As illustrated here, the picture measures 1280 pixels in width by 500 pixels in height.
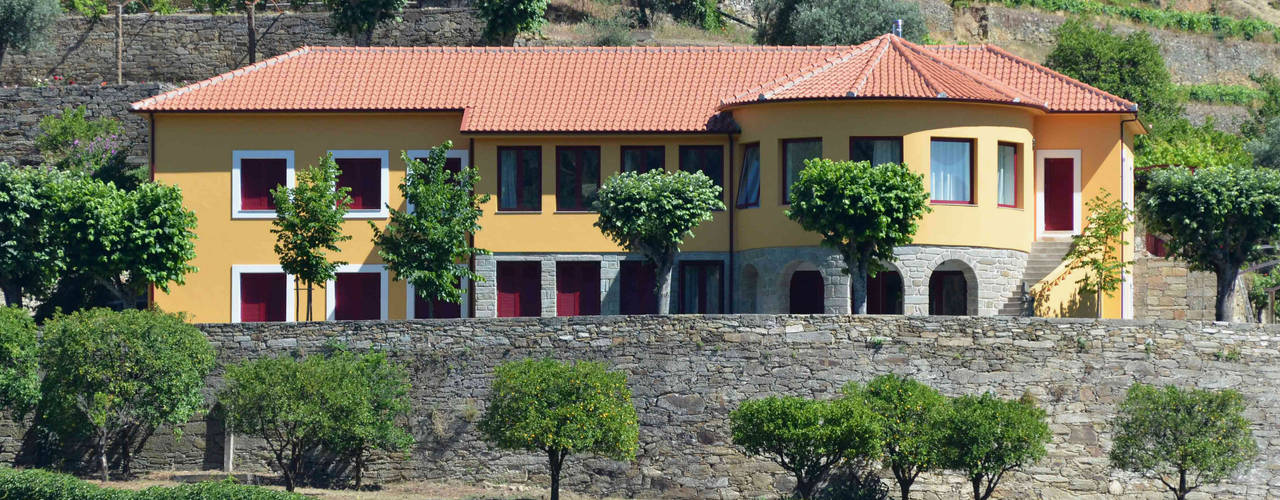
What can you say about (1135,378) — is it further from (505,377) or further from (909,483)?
(505,377)

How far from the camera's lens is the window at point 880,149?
147 ft

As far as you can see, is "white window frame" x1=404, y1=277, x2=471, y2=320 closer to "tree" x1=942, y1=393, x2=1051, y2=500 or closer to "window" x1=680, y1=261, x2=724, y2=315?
"window" x1=680, y1=261, x2=724, y2=315

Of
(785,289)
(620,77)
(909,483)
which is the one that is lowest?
(909,483)

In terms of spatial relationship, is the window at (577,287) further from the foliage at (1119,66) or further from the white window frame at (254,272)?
the foliage at (1119,66)

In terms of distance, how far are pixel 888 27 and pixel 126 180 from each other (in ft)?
84.2

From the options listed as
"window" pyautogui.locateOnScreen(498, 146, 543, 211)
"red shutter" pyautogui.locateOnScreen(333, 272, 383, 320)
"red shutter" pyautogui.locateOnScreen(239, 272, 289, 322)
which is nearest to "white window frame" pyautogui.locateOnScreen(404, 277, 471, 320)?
"red shutter" pyautogui.locateOnScreen(333, 272, 383, 320)

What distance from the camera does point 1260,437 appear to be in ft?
133

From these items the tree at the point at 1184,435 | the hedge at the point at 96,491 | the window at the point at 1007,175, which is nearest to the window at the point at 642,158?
the window at the point at 1007,175

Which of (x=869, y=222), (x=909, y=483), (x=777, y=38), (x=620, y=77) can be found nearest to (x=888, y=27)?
(x=777, y=38)

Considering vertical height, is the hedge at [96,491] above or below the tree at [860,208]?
below

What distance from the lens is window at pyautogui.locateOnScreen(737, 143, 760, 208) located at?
46562mm

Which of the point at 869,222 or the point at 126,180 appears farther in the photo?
the point at 126,180

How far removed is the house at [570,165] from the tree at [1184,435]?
757 centimetres

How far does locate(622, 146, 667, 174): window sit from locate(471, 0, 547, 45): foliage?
13065 mm
